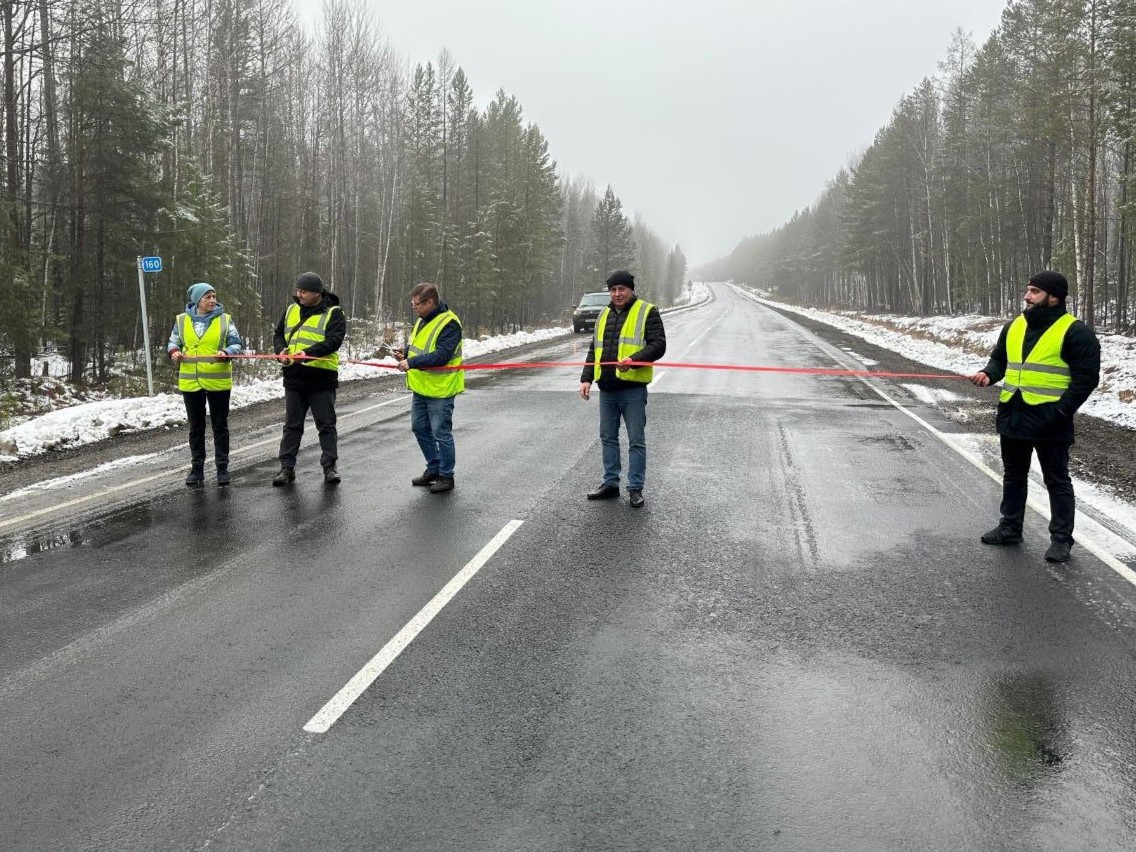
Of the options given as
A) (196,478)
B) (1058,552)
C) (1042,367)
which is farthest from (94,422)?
(1058,552)

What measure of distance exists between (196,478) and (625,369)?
169 inches

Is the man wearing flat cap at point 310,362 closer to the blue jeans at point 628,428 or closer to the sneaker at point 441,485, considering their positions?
the sneaker at point 441,485

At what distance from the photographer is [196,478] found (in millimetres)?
7727

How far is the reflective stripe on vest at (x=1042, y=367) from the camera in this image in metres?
5.73

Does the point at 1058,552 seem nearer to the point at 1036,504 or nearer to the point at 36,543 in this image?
the point at 1036,504

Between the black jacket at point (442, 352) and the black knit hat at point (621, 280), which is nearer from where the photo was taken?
the black knit hat at point (621, 280)

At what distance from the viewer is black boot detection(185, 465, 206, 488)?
7.70 m

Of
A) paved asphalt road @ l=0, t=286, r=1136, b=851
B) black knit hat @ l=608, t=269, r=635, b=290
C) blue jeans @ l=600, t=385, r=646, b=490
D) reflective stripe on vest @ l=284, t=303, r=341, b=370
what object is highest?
black knit hat @ l=608, t=269, r=635, b=290

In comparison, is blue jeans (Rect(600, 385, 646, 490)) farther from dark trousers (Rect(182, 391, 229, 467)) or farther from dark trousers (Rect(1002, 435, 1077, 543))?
dark trousers (Rect(182, 391, 229, 467))

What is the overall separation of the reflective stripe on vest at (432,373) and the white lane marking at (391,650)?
217 cm

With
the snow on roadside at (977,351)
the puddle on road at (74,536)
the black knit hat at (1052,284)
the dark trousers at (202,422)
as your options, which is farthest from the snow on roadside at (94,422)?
the snow on roadside at (977,351)

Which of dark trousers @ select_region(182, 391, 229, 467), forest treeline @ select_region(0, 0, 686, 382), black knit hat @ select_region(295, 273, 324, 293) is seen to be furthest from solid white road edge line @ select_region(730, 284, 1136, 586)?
forest treeline @ select_region(0, 0, 686, 382)

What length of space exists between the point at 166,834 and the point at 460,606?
2174 millimetres

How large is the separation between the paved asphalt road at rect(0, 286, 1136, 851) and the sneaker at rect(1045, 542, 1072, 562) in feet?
0.48
